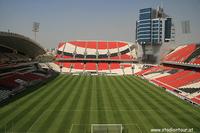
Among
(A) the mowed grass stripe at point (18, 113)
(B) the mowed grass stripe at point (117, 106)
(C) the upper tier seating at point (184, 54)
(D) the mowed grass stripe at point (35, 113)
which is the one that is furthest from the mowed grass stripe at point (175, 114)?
(C) the upper tier seating at point (184, 54)

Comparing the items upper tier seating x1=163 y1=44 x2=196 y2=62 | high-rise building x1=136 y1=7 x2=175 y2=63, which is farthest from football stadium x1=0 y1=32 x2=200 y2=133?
high-rise building x1=136 y1=7 x2=175 y2=63

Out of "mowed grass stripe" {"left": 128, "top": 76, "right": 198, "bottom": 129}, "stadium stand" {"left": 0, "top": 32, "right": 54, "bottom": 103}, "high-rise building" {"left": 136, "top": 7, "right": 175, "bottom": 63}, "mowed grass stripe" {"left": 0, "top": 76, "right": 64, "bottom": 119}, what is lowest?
"mowed grass stripe" {"left": 128, "top": 76, "right": 198, "bottom": 129}

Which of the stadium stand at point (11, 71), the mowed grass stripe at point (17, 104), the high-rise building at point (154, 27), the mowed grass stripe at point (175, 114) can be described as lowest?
the mowed grass stripe at point (175, 114)

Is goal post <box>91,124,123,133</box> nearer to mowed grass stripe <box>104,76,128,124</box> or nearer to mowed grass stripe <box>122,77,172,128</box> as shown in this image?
mowed grass stripe <box>104,76,128,124</box>

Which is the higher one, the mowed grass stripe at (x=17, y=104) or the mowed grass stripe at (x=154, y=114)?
the mowed grass stripe at (x=17, y=104)

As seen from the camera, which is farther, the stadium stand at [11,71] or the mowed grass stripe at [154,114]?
the stadium stand at [11,71]

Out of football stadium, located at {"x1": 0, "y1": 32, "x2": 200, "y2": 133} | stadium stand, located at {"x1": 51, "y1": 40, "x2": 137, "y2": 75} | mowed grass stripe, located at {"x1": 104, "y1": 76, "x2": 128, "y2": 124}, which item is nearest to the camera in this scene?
football stadium, located at {"x1": 0, "y1": 32, "x2": 200, "y2": 133}

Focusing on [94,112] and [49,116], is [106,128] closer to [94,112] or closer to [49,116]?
[94,112]

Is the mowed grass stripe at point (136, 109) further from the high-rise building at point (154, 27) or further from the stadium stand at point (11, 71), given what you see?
the high-rise building at point (154, 27)

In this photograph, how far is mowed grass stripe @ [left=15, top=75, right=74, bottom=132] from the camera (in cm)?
2456

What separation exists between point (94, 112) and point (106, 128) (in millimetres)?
7163

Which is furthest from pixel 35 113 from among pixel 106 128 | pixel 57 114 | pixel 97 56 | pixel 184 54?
pixel 97 56

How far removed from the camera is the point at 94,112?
99.1 feet

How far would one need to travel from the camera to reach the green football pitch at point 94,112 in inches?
976
